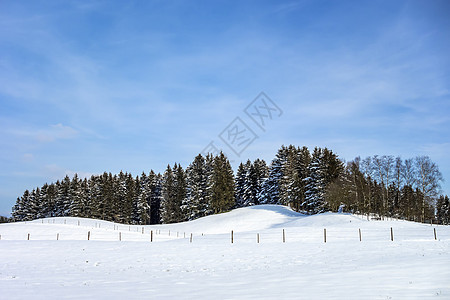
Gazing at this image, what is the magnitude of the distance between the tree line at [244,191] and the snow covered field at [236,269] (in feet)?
68.1

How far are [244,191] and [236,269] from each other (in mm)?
76589

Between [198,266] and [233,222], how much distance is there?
46.7 m

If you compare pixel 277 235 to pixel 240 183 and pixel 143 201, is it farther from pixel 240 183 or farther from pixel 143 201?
pixel 143 201

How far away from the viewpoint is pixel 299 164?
86062mm

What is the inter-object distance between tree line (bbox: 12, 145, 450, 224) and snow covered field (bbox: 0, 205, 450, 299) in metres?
20.8

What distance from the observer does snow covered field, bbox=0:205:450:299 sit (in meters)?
12.6

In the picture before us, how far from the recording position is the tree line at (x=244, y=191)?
68.2 meters

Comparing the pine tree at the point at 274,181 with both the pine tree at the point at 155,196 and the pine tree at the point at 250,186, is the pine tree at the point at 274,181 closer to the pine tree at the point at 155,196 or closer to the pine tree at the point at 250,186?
the pine tree at the point at 250,186

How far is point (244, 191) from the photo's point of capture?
322 ft

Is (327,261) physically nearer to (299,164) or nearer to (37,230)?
(37,230)

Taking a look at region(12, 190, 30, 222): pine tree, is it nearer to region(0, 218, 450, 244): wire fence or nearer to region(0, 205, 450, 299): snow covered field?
region(0, 218, 450, 244): wire fence

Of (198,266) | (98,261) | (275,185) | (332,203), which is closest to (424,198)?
(332,203)

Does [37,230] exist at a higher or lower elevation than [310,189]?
lower

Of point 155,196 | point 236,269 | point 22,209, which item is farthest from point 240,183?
point 236,269
